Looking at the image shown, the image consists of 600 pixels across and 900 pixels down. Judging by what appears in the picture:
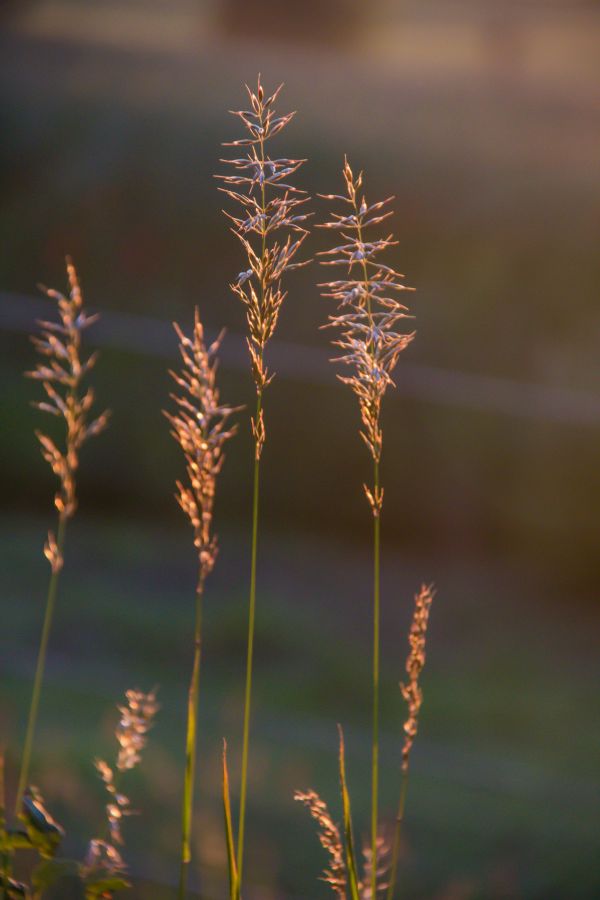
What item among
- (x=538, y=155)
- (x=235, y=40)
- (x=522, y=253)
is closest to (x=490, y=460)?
(x=522, y=253)

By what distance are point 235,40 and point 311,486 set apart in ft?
10.4

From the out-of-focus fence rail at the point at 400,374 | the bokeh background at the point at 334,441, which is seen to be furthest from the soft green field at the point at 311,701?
the out-of-focus fence rail at the point at 400,374

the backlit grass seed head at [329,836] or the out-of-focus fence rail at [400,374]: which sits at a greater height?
the out-of-focus fence rail at [400,374]

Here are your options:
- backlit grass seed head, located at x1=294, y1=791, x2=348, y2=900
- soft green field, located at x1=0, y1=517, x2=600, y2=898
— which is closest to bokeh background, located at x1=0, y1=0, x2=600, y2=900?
soft green field, located at x1=0, y1=517, x2=600, y2=898

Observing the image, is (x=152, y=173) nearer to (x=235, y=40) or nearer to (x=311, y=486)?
(x=235, y=40)

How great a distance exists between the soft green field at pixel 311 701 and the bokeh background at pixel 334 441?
0.05ft

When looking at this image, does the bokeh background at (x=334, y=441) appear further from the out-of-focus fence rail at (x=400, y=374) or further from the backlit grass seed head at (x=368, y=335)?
the backlit grass seed head at (x=368, y=335)

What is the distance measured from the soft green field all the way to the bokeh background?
1 cm

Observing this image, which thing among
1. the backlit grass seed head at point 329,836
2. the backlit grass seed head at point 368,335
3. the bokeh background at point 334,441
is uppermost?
the bokeh background at point 334,441

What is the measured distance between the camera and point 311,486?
188 inches

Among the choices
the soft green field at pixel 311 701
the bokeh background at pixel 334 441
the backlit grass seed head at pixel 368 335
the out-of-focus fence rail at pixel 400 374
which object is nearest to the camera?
the backlit grass seed head at pixel 368 335

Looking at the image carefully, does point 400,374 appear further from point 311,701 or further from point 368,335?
A: point 368,335

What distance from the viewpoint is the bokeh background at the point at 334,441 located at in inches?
116

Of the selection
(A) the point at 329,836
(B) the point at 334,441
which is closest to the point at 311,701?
(B) the point at 334,441
